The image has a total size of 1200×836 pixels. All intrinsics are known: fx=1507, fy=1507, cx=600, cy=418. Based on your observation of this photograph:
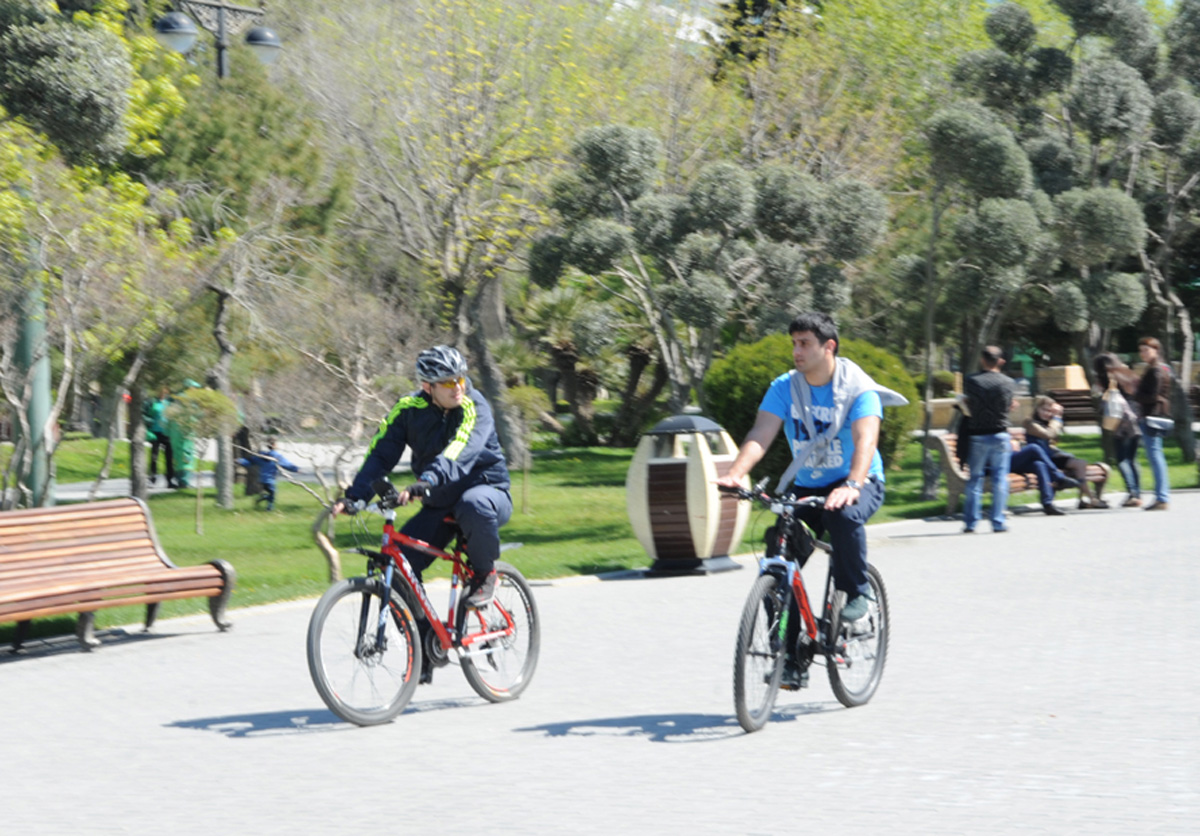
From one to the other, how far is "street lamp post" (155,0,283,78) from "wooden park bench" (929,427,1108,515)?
32.2ft

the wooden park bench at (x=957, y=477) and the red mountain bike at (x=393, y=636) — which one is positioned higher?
the wooden park bench at (x=957, y=477)

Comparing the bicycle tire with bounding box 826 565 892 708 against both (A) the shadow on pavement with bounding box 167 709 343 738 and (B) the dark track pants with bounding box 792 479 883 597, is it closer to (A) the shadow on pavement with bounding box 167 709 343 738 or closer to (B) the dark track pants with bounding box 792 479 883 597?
(B) the dark track pants with bounding box 792 479 883 597

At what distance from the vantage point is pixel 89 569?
9.34 m

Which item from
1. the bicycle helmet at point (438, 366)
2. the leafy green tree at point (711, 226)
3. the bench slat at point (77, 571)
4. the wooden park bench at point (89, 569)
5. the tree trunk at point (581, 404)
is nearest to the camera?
the bicycle helmet at point (438, 366)

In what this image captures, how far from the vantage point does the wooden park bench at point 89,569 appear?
8.81 metres

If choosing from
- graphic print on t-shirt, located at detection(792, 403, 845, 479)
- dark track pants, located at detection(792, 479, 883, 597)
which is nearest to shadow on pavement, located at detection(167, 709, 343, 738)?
dark track pants, located at detection(792, 479, 883, 597)

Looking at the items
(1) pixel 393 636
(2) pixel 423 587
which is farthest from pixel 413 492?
(1) pixel 393 636

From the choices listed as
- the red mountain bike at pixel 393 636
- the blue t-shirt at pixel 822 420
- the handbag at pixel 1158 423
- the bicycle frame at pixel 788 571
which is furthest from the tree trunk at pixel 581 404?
the bicycle frame at pixel 788 571

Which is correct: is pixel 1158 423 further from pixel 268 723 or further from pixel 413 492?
pixel 268 723

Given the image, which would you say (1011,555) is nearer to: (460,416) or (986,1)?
(460,416)

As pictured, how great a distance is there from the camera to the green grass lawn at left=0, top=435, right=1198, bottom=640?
1284 centimetres

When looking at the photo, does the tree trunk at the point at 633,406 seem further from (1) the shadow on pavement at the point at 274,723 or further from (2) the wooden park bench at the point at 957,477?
(1) the shadow on pavement at the point at 274,723

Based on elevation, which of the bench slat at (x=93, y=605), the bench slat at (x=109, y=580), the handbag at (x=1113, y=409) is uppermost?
the handbag at (x=1113, y=409)

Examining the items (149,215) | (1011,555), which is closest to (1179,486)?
(1011,555)
